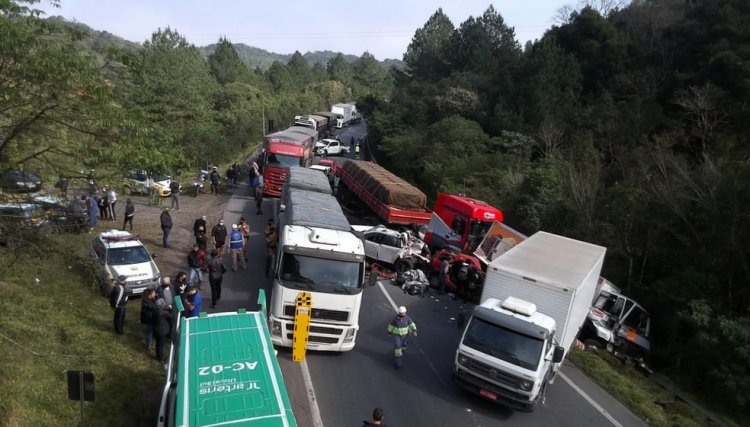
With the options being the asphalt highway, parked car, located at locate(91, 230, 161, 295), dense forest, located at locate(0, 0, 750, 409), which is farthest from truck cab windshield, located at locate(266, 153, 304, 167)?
the asphalt highway

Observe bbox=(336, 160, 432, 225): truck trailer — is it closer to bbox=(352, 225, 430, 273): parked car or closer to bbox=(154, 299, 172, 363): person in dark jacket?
bbox=(352, 225, 430, 273): parked car

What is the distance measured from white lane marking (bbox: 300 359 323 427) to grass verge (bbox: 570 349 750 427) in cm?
712

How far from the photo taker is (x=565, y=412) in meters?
11.4

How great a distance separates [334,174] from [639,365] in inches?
876

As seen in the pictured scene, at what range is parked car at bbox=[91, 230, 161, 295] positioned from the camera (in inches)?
586

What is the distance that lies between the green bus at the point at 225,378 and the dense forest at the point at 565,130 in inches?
158

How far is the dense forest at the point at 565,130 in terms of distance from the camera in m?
9.74

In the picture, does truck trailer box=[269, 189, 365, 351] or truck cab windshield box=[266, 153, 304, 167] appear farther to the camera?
truck cab windshield box=[266, 153, 304, 167]

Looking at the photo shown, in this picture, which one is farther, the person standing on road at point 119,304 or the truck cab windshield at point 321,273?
the person standing on road at point 119,304

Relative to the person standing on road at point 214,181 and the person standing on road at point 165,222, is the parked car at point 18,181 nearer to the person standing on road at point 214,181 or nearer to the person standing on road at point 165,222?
the person standing on road at point 165,222

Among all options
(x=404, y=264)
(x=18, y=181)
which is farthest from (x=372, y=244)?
(x=18, y=181)

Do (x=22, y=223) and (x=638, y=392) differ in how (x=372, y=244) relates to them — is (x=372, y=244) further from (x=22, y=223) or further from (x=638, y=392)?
(x=22, y=223)

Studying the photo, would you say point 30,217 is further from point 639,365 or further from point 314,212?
point 639,365

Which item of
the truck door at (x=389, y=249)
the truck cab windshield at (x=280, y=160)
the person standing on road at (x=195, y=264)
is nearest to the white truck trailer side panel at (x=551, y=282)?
the truck door at (x=389, y=249)
